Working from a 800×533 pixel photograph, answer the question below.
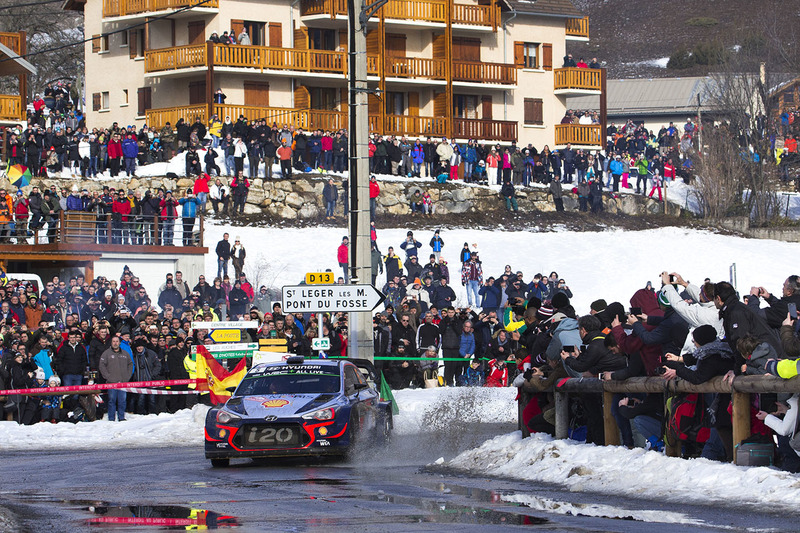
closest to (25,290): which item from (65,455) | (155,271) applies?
(155,271)

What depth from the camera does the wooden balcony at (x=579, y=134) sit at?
66062mm

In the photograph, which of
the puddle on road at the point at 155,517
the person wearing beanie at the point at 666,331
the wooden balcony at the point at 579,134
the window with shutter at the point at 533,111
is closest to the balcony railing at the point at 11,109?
the window with shutter at the point at 533,111

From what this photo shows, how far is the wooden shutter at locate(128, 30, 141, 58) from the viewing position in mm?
61253

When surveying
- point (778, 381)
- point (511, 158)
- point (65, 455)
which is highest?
point (511, 158)

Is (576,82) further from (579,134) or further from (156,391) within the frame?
(156,391)

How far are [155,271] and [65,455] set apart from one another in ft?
75.9

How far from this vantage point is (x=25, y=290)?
31.5m

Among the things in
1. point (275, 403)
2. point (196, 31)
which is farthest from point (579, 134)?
point (275, 403)

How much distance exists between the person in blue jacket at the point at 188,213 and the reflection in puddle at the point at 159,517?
30.8m

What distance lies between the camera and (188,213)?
4322 cm

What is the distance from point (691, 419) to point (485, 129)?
50.6m

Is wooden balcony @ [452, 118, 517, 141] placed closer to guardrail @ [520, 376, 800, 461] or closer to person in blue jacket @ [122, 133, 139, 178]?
person in blue jacket @ [122, 133, 139, 178]

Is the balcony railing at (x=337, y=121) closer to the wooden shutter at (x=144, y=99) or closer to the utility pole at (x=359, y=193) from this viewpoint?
the wooden shutter at (x=144, y=99)

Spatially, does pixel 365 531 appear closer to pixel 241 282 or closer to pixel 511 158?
pixel 241 282
